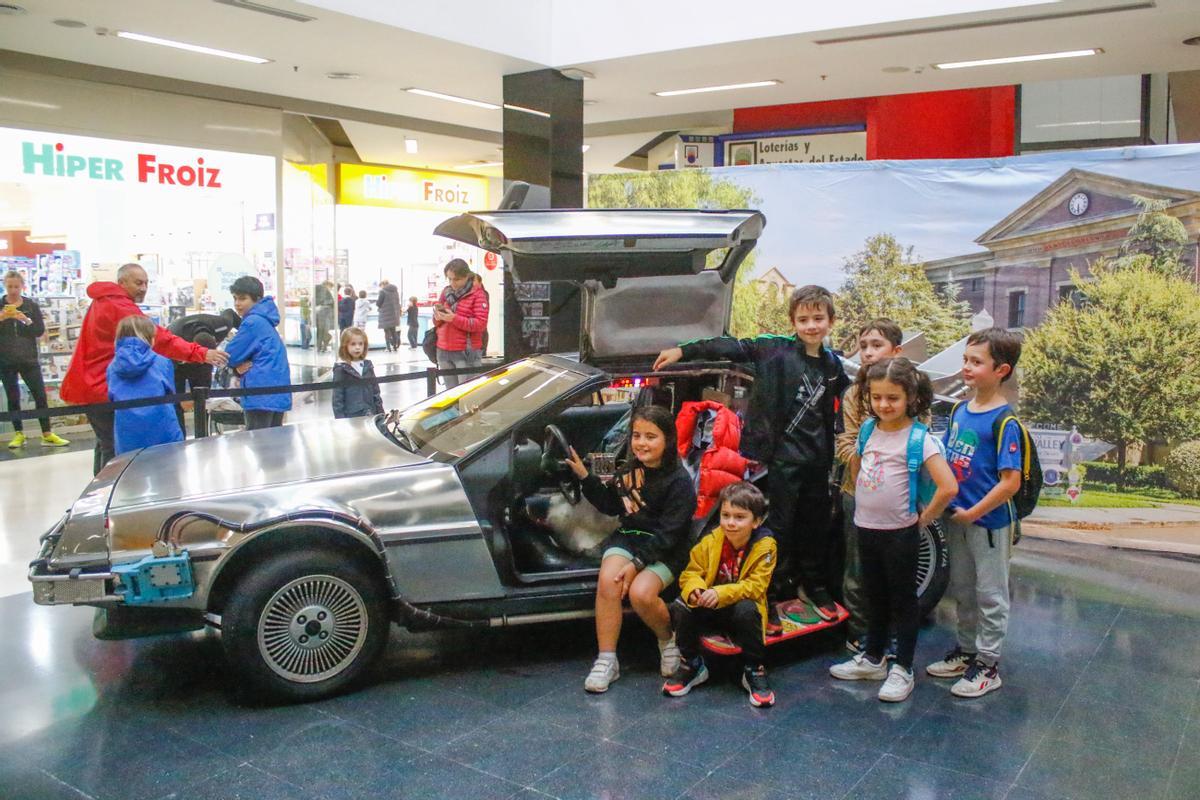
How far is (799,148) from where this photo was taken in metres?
12.7

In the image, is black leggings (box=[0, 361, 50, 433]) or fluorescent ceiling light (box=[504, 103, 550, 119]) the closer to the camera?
fluorescent ceiling light (box=[504, 103, 550, 119])

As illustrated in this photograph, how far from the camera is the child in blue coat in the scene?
21.1 ft

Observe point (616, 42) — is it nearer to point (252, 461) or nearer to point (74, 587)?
point (252, 461)

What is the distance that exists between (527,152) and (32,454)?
561 cm

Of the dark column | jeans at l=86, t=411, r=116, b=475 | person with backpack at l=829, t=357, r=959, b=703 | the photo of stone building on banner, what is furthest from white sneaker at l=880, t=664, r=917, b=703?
the dark column

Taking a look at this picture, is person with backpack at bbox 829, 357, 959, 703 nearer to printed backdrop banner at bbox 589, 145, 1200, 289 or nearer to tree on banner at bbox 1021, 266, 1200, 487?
tree on banner at bbox 1021, 266, 1200, 487

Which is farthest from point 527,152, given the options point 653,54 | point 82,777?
point 82,777

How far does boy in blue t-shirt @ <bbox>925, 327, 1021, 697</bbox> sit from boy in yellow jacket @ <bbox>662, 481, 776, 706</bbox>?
0.85 metres

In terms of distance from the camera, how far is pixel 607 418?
5.69 m

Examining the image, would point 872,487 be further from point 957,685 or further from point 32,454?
point 32,454

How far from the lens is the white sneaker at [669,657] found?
452 cm

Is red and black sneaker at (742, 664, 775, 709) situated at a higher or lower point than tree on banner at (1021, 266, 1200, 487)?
lower

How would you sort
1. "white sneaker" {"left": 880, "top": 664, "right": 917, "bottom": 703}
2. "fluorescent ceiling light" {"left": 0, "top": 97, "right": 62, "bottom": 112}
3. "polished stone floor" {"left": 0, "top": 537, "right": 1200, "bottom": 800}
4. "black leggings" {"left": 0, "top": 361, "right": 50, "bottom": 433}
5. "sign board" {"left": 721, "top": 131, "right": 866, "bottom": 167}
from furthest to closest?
"sign board" {"left": 721, "top": 131, "right": 866, "bottom": 167} < "black leggings" {"left": 0, "top": 361, "right": 50, "bottom": 433} < "fluorescent ceiling light" {"left": 0, "top": 97, "right": 62, "bottom": 112} < "white sneaker" {"left": 880, "top": 664, "right": 917, "bottom": 703} < "polished stone floor" {"left": 0, "top": 537, "right": 1200, "bottom": 800}

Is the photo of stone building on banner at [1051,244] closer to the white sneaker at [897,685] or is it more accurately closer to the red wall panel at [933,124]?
the white sneaker at [897,685]
